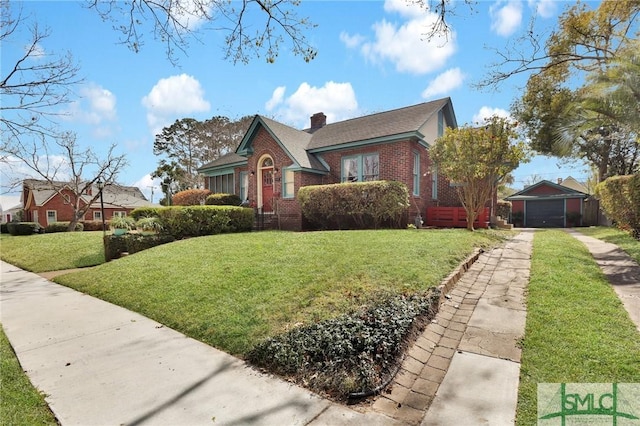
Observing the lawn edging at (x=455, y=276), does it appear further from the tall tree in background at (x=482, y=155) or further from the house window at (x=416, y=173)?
the house window at (x=416, y=173)

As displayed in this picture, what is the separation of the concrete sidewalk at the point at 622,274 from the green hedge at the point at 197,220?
11.8m

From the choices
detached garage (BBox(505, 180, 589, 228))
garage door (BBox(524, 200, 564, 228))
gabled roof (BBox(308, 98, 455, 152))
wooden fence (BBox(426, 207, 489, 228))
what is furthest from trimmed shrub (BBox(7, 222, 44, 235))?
garage door (BBox(524, 200, 564, 228))

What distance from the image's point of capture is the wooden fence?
1423cm

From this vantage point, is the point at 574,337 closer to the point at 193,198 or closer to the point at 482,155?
the point at 482,155

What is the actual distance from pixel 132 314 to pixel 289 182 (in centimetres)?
1126

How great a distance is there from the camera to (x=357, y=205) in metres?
12.9

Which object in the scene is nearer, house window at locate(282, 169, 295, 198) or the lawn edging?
the lawn edging

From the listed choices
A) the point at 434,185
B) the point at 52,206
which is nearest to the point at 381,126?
the point at 434,185

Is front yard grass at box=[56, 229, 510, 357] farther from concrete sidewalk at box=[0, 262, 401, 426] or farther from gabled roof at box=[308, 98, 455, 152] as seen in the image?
gabled roof at box=[308, 98, 455, 152]

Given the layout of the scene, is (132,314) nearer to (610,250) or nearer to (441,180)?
(610,250)

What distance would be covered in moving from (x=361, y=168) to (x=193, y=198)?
38.4ft

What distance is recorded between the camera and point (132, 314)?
5.44 m

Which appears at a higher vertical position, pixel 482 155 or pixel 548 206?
pixel 482 155

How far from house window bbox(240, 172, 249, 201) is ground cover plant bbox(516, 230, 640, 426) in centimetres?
1602
